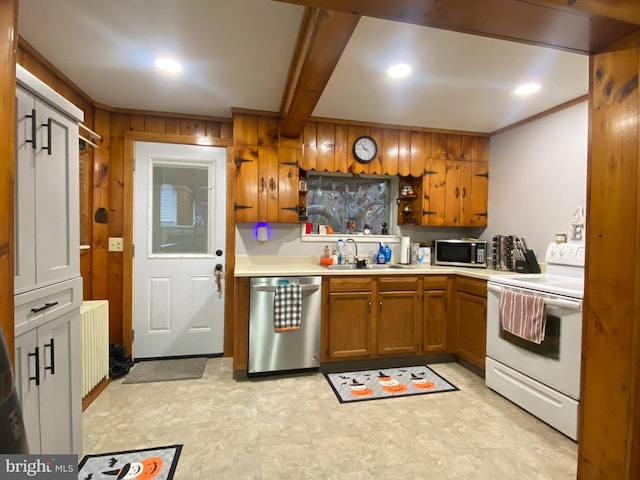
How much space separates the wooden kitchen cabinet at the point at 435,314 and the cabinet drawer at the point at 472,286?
106 mm

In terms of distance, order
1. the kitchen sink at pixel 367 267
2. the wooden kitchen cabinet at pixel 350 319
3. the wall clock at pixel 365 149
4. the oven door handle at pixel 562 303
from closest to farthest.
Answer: the oven door handle at pixel 562 303 → the wooden kitchen cabinet at pixel 350 319 → the kitchen sink at pixel 367 267 → the wall clock at pixel 365 149

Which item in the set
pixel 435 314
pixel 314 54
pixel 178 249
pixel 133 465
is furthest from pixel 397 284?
pixel 133 465

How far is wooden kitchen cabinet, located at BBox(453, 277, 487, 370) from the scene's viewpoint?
2621 millimetres

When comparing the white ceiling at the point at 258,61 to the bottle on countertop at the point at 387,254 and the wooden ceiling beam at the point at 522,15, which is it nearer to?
the wooden ceiling beam at the point at 522,15

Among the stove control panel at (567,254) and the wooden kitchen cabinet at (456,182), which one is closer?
the stove control panel at (567,254)

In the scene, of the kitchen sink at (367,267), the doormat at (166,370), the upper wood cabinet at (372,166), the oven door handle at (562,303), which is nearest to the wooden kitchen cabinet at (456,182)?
the upper wood cabinet at (372,166)

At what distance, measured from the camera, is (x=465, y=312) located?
2828mm

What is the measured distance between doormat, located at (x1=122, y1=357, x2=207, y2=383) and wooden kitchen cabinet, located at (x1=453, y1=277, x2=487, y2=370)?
2.34 metres

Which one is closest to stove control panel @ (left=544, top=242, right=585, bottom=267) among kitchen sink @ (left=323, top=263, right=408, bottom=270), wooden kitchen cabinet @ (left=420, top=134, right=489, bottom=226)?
wooden kitchen cabinet @ (left=420, top=134, right=489, bottom=226)

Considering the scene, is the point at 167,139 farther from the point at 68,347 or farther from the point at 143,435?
the point at 143,435

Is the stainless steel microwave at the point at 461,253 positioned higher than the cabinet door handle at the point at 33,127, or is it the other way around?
the cabinet door handle at the point at 33,127

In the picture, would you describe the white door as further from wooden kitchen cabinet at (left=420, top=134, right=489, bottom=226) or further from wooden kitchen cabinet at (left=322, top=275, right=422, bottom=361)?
wooden kitchen cabinet at (left=420, top=134, right=489, bottom=226)

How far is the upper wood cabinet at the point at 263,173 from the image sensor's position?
289 centimetres

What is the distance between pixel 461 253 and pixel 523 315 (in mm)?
1190
